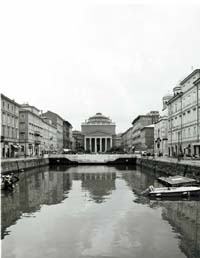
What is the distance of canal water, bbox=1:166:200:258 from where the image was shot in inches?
602

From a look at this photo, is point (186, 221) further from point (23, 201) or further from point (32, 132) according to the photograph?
point (32, 132)

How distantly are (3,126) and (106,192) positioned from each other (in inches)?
1692

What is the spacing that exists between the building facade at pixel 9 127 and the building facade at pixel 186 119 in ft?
120

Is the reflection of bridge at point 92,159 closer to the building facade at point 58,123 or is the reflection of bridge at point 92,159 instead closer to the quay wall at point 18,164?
the quay wall at point 18,164

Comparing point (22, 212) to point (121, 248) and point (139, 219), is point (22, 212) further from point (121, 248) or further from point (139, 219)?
point (121, 248)

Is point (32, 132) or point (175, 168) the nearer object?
point (175, 168)

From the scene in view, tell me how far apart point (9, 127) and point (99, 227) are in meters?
61.6

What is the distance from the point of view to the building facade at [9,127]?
7231 centimetres

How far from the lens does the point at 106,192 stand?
3528 centimetres

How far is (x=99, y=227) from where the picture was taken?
769 inches

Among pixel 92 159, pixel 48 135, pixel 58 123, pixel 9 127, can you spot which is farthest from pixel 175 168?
pixel 58 123

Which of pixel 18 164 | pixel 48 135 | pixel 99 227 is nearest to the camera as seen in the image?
pixel 99 227

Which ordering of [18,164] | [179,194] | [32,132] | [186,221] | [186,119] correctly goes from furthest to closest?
[32,132] < [186,119] < [18,164] < [179,194] < [186,221]

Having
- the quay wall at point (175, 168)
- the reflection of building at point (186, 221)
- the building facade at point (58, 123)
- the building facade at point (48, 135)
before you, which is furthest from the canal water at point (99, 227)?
the building facade at point (58, 123)
